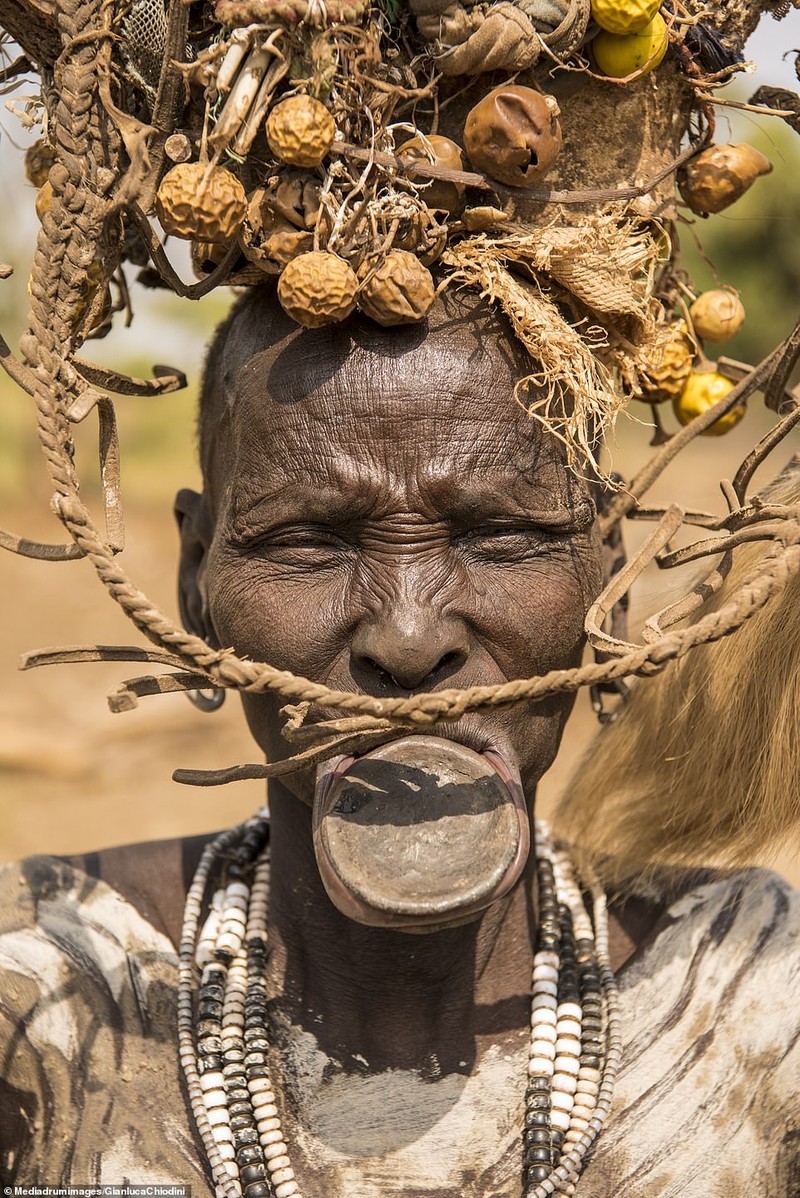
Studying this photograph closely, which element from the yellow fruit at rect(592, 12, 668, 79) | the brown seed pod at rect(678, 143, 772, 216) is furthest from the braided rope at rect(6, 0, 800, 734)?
the yellow fruit at rect(592, 12, 668, 79)

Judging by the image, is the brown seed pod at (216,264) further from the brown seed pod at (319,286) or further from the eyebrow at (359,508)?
the eyebrow at (359,508)

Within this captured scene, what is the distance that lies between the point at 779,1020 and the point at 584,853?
21.2 inches

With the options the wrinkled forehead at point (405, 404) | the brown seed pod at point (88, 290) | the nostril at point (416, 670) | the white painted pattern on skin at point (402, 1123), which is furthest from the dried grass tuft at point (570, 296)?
the white painted pattern on skin at point (402, 1123)

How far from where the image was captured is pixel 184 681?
71.1 inches

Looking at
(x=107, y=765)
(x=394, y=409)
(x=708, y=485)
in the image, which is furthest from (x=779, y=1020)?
(x=708, y=485)

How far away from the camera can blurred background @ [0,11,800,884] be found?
7.12 meters

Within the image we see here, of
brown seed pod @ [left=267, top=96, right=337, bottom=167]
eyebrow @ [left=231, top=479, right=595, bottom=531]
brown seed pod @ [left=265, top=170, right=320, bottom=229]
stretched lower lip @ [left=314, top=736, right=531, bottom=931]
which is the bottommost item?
stretched lower lip @ [left=314, top=736, right=531, bottom=931]

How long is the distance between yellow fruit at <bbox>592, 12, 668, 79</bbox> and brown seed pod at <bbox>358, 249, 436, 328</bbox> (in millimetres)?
418

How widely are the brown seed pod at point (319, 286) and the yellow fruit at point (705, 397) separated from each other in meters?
0.75

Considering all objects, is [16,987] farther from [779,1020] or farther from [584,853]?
[779,1020]

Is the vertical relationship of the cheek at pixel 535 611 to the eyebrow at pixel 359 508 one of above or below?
below

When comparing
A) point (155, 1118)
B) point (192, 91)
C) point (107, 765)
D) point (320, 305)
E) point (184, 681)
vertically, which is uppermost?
point (192, 91)

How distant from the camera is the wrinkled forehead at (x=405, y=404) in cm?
192

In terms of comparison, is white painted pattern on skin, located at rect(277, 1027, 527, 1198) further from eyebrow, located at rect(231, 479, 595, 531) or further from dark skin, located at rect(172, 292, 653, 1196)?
eyebrow, located at rect(231, 479, 595, 531)
